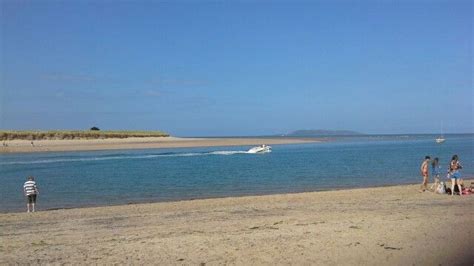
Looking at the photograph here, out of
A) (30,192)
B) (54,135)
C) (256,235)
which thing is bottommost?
(256,235)

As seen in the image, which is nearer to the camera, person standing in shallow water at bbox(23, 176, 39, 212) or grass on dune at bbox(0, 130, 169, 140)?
person standing in shallow water at bbox(23, 176, 39, 212)

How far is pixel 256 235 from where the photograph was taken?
11.4 meters

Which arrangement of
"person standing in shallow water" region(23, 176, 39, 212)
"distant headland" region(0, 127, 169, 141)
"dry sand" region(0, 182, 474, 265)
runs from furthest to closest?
"distant headland" region(0, 127, 169, 141) → "person standing in shallow water" region(23, 176, 39, 212) → "dry sand" region(0, 182, 474, 265)

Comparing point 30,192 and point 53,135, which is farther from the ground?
point 53,135

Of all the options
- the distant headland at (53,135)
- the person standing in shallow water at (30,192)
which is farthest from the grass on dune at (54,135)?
the person standing in shallow water at (30,192)

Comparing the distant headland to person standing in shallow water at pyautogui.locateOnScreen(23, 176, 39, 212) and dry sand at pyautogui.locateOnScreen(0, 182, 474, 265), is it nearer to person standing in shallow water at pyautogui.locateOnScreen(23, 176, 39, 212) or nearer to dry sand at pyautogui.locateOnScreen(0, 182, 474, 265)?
person standing in shallow water at pyautogui.locateOnScreen(23, 176, 39, 212)

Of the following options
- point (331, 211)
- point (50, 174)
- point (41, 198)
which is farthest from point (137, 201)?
point (50, 174)

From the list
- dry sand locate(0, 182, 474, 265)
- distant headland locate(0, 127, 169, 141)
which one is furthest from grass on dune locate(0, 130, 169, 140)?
dry sand locate(0, 182, 474, 265)

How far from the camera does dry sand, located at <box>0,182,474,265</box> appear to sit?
9359mm

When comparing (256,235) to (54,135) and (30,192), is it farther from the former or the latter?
(54,135)

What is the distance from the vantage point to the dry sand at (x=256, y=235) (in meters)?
9.36

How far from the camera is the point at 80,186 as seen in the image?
94.6 feet

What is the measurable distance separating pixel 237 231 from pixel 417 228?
4053 mm

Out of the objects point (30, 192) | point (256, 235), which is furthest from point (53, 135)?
point (256, 235)
